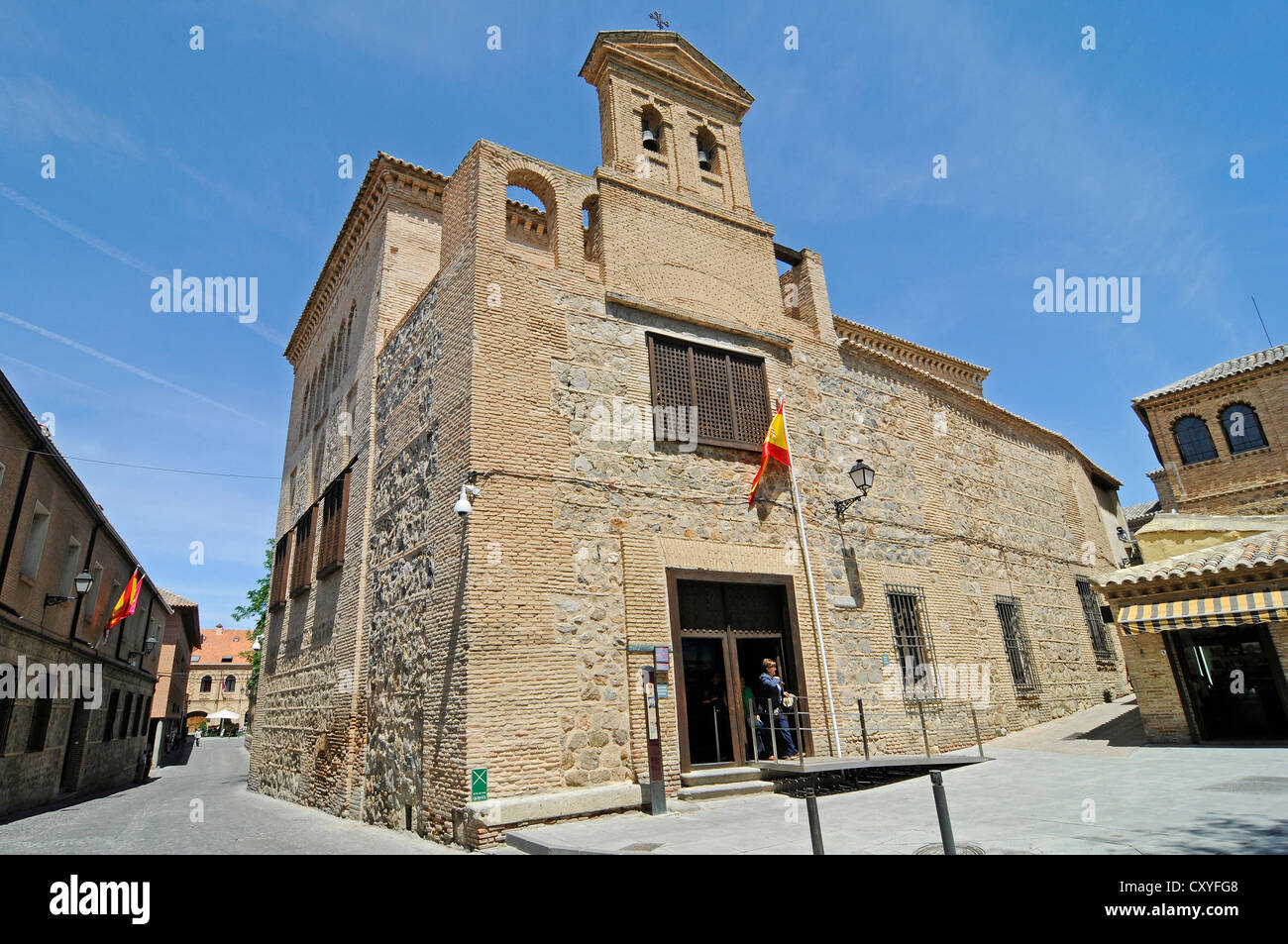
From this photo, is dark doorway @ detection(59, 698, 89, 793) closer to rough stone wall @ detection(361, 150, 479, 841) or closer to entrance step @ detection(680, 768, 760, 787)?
rough stone wall @ detection(361, 150, 479, 841)

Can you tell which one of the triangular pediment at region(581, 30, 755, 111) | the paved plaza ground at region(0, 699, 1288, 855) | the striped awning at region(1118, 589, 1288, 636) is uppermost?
the triangular pediment at region(581, 30, 755, 111)

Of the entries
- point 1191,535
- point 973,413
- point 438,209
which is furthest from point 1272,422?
point 438,209

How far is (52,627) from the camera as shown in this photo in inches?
602

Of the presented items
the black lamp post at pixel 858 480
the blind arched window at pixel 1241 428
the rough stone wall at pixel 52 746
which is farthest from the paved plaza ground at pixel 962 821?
the blind arched window at pixel 1241 428

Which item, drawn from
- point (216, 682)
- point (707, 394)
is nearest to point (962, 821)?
point (707, 394)

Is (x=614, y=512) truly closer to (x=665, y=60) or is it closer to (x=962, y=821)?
(x=962, y=821)

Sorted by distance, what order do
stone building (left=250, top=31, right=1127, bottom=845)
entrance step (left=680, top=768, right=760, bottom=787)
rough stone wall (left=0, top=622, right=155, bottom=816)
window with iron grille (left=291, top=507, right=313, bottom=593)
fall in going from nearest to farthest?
stone building (left=250, top=31, right=1127, bottom=845) → entrance step (left=680, top=768, right=760, bottom=787) → rough stone wall (left=0, top=622, right=155, bottom=816) → window with iron grille (left=291, top=507, right=313, bottom=593)

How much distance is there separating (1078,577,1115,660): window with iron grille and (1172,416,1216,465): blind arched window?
11.9 metres

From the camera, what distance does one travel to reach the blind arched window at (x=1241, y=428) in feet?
79.6

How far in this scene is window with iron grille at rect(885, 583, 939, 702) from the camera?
11727 mm

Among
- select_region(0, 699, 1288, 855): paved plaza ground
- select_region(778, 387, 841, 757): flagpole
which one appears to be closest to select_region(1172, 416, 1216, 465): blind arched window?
select_region(0, 699, 1288, 855): paved plaza ground

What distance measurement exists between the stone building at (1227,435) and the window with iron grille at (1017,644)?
15750mm

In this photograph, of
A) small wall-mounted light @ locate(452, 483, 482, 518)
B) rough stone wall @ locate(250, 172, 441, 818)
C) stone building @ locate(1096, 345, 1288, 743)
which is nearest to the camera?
small wall-mounted light @ locate(452, 483, 482, 518)
